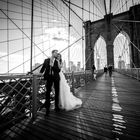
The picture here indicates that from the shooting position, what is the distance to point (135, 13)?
13320mm

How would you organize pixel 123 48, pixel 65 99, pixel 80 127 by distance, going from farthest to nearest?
pixel 123 48, pixel 65 99, pixel 80 127

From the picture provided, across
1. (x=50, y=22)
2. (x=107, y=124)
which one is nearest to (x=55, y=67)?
(x=107, y=124)

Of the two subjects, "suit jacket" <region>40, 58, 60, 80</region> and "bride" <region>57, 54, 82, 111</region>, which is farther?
"bride" <region>57, 54, 82, 111</region>

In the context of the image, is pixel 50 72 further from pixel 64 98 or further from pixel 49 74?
pixel 64 98

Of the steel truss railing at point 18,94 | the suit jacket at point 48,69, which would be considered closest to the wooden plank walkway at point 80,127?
the steel truss railing at point 18,94

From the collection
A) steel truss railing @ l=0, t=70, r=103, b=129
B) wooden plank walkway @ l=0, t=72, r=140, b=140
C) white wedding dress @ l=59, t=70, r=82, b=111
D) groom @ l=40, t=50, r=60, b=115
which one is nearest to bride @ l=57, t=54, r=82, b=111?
white wedding dress @ l=59, t=70, r=82, b=111

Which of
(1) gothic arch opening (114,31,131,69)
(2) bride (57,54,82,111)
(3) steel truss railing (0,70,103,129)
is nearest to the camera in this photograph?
(3) steel truss railing (0,70,103,129)

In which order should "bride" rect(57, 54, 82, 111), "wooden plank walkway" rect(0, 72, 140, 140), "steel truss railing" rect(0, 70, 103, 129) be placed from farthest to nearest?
"bride" rect(57, 54, 82, 111)
"steel truss railing" rect(0, 70, 103, 129)
"wooden plank walkway" rect(0, 72, 140, 140)

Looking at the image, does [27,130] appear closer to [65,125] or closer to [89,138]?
[65,125]

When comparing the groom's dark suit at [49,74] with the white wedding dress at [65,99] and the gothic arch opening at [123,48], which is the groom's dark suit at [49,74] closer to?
the white wedding dress at [65,99]

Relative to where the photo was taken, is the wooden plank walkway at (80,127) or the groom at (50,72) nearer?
the wooden plank walkway at (80,127)

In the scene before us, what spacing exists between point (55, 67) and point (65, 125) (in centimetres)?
104

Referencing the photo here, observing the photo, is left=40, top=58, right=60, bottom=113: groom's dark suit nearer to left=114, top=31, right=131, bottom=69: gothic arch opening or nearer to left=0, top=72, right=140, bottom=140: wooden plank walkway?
left=0, top=72, right=140, bottom=140: wooden plank walkway

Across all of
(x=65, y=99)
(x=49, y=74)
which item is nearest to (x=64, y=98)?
(x=65, y=99)
